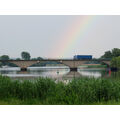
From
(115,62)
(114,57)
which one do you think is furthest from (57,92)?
(114,57)

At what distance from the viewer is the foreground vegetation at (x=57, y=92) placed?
21.3 ft

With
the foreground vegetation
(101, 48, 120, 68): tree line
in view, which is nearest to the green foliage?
(101, 48, 120, 68): tree line

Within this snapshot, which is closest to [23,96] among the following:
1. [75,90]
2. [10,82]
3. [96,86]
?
[10,82]

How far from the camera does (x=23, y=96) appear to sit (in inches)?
287

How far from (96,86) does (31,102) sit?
2985mm

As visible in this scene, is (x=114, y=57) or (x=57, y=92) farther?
(x=114, y=57)

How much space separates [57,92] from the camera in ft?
22.7

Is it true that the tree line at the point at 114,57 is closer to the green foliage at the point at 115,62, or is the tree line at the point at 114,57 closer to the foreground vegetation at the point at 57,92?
the green foliage at the point at 115,62

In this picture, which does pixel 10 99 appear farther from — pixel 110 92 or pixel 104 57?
pixel 104 57

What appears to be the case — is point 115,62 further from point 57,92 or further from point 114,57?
point 57,92

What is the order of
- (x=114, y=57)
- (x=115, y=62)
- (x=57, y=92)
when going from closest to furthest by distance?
1. (x=57, y=92)
2. (x=115, y=62)
3. (x=114, y=57)

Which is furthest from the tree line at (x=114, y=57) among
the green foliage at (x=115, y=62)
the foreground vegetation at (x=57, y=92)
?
the foreground vegetation at (x=57, y=92)

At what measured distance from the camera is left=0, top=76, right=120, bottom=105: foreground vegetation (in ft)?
Result: 21.3

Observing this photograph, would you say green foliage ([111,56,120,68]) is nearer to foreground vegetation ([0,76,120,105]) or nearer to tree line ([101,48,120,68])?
tree line ([101,48,120,68])
